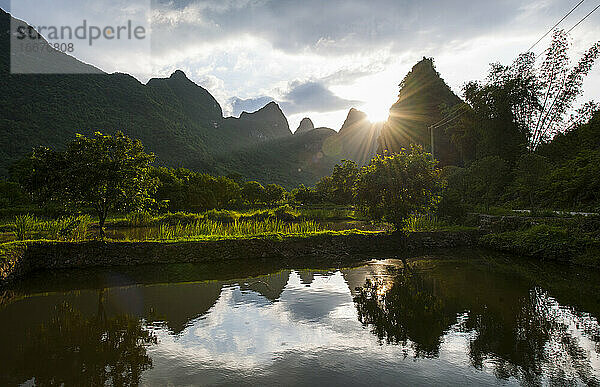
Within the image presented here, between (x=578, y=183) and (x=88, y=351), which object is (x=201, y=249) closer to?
(x=88, y=351)

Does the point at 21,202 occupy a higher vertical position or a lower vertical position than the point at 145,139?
lower

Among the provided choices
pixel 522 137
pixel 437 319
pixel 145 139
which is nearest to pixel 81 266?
pixel 437 319

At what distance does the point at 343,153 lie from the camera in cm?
13862

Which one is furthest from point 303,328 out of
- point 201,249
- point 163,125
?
point 163,125

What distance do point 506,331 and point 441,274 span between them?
4.75 metres

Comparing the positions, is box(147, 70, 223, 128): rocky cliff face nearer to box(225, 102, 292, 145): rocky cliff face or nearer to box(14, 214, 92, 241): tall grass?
box(225, 102, 292, 145): rocky cliff face

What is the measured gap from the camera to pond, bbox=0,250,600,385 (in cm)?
483

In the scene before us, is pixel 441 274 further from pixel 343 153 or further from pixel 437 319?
pixel 343 153

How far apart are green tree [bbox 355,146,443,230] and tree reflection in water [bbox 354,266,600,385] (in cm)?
603

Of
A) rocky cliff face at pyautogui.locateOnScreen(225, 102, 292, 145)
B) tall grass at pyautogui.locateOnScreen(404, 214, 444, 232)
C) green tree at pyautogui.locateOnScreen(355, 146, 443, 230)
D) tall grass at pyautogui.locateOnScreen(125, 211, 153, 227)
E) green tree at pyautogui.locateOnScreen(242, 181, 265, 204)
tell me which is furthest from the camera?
rocky cliff face at pyautogui.locateOnScreen(225, 102, 292, 145)

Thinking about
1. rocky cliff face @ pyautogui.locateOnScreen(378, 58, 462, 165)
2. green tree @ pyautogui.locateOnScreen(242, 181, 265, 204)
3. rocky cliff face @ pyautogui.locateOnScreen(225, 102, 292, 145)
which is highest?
rocky cliff face @ pyautogui.locateOnScreen(225, 102, 292, 145)

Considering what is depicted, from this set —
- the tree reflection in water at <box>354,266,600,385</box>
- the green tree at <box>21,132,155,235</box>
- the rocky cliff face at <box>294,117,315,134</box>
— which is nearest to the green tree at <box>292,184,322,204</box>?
the green tree at <box>21,132,155,235</box>

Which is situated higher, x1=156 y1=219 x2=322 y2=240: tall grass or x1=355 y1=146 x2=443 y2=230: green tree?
x1=355 y1=146 x2=443 y2=230: green tree

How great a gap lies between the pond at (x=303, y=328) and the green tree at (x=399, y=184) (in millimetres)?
4755
